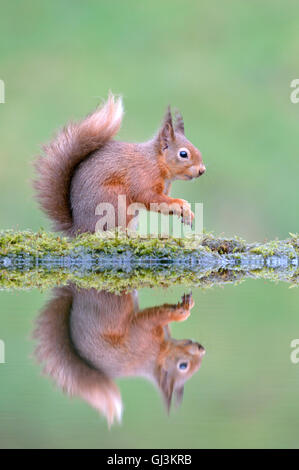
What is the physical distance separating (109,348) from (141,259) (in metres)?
2.28

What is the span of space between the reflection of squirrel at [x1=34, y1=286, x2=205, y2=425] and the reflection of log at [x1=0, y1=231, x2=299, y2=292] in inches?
35.7

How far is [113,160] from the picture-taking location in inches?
197

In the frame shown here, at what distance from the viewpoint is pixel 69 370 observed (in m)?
2.06

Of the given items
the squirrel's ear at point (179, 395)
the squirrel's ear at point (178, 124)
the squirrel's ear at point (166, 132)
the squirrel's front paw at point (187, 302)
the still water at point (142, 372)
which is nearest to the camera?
the still water at point (142, 372)

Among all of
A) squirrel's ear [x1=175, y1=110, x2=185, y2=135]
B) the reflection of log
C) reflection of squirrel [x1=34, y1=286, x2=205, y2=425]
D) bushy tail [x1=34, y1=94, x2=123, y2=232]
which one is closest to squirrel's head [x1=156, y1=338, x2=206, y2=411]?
reflection of squirrel [x1=34, y1=286, x2=205, y2=425]

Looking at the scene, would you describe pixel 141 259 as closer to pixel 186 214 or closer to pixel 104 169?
pixel 186 214

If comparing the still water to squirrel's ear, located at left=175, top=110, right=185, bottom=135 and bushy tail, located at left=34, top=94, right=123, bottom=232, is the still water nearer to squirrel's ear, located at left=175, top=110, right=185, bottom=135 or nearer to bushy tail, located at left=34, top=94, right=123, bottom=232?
bushy tail, located at left=34, top=94, right=123, bottom=232

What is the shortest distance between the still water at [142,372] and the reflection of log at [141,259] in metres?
0.81

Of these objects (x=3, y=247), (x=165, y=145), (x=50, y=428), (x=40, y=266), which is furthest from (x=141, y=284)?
(x=50, y=428)

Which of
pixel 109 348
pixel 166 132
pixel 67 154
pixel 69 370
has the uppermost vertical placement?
pixel 166 132

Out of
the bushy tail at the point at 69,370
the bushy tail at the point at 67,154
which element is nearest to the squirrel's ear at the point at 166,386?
the bushy tail at the point at 69,370

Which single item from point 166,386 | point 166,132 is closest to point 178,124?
point 166,132

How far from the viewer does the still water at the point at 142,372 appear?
5.13ft

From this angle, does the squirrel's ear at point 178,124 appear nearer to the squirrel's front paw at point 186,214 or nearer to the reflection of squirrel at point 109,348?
the squirrel's front paw at point 186,214
